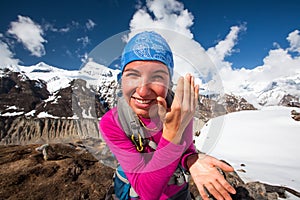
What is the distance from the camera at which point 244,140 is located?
63.2ft

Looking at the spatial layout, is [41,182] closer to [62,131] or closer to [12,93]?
[62,131]

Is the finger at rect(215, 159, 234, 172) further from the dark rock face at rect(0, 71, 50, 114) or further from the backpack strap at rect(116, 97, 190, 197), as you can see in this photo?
the dark rock face at rect(0, 71, 50, 114)

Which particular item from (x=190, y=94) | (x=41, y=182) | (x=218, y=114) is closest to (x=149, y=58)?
(x=190, y=94)

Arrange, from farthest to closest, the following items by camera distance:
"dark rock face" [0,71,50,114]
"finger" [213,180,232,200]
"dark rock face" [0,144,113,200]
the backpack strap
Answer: "dark rock face" [0,71,50,114]
"dark rock face" [0,144,113,200]
the backpack strap
"finger" [213,180,232,200]

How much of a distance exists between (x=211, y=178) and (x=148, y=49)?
1.08 metres

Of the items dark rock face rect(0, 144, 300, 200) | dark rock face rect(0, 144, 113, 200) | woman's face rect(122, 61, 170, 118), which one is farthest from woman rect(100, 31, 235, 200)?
dark rock face rect(0, 144, 113, 200)

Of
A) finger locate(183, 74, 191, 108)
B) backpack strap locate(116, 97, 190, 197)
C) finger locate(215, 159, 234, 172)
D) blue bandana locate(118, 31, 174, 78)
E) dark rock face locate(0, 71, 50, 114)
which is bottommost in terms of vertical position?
finger locate(215, 159, 234, 172)

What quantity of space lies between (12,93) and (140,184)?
657ft

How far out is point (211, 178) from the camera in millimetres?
1207

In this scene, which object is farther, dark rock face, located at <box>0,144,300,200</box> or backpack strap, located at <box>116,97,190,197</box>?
dark rock face, located at <box>0,144,300,200</box>

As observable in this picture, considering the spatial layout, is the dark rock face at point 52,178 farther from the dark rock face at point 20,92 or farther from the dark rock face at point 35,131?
the dark rock face at point 20,92

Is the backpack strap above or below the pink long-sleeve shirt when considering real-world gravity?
above

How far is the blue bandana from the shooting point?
1.57m

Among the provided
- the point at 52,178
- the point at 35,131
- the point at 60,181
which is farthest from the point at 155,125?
the point at 35,131
